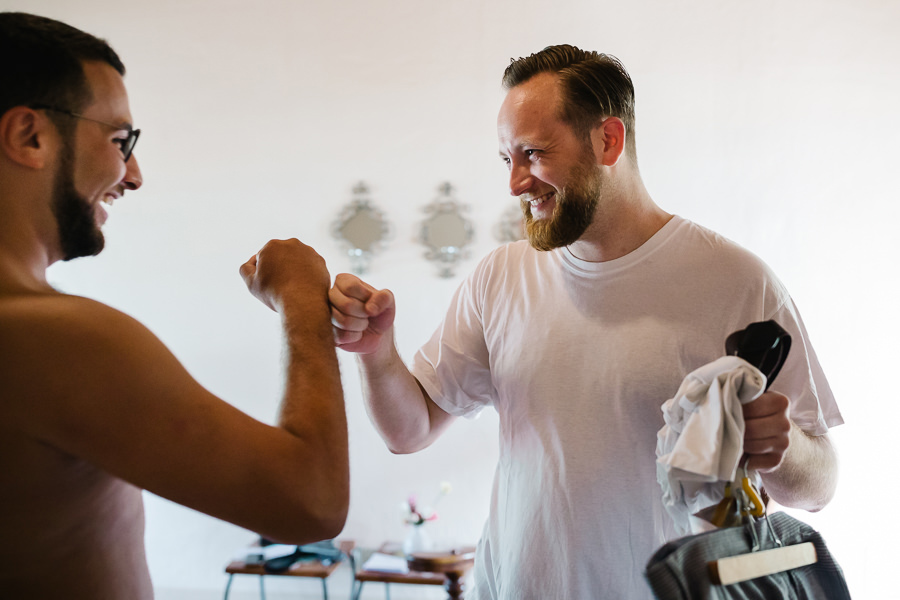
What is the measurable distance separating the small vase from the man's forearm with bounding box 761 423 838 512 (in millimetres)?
2097

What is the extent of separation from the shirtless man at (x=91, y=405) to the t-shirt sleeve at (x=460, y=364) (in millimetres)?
609

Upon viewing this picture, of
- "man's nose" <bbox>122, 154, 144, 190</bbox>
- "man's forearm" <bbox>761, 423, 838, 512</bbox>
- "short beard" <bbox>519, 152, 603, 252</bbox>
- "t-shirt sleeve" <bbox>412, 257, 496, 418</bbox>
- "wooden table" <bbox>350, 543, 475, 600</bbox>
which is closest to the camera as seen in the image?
"man's nose" <bbox>122, 154, 144, 190</bbox>

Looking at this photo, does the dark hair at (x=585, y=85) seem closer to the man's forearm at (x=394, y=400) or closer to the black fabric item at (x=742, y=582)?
the man's forearm at (x=394, y=400)

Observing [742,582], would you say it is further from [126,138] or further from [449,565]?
[449,565]

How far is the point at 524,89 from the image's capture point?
5.03ft

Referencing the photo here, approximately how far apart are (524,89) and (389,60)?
2.27 metres

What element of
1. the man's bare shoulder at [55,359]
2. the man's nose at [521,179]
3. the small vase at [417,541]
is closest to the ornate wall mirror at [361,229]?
the small vase at [417,541]

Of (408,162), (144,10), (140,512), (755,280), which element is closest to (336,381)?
(140,512)

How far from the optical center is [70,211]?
96 cm

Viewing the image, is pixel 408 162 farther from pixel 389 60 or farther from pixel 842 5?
pixel 842 5

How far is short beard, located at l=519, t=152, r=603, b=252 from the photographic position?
4.73 ft

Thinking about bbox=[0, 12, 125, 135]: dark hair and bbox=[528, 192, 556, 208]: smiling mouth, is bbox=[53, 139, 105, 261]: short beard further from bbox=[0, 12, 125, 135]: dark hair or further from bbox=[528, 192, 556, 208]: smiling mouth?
bbox=[528, 192, 556, 208]: smiling mouth

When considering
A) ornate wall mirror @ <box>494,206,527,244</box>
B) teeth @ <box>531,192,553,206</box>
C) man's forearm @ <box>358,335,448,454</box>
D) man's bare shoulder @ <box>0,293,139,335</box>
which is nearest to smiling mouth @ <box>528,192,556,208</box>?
teeth @ <box>531,192,553,206</box>

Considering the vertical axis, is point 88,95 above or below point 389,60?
below
